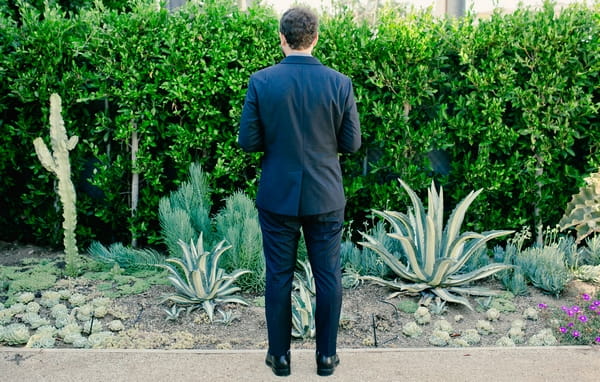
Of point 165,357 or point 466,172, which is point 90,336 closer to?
point 165,357

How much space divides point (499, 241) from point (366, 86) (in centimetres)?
176

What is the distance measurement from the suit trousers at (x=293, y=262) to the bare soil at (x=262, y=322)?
2.11 feet

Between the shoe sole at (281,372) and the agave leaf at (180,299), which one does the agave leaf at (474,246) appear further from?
the agave leaf at (180,299)

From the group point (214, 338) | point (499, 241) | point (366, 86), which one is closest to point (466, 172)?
point (499, 241)

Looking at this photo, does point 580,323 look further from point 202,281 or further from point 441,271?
point 202,281

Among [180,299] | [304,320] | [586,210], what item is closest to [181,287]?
[180,299]

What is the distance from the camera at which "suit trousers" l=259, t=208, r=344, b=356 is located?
322cm

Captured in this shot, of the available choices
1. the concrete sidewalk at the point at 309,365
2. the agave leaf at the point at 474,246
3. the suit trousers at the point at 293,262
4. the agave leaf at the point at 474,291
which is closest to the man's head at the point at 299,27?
the suit trousers at the point at 293,262

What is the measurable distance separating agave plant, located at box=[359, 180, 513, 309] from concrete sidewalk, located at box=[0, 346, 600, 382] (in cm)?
79

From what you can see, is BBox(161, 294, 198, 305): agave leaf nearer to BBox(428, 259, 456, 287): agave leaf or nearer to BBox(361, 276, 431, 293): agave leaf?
BBox(361, 276, 431, 293): agave leaf

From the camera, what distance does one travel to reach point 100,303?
439 centimetres

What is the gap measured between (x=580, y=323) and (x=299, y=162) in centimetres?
215

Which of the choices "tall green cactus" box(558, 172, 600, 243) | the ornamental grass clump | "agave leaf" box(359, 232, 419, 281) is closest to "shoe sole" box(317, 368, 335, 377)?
"agave leaf" box(359, 232, 419, 281)

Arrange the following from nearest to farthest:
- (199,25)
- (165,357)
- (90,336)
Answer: (165,357)
(90,336)
(199,25)
